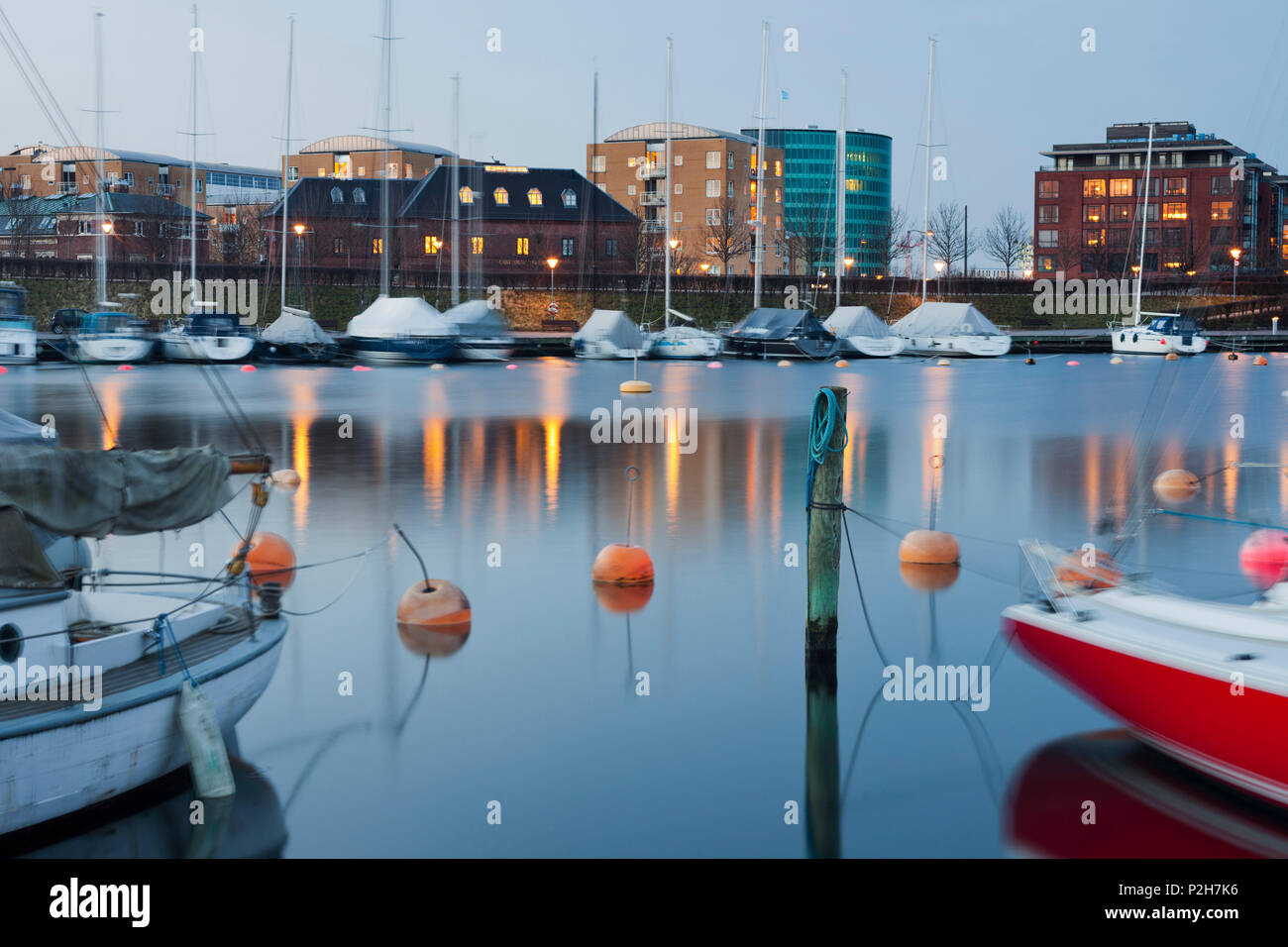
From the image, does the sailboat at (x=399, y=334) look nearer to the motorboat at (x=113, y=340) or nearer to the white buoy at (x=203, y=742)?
the motorboat at (x=113, y=340)

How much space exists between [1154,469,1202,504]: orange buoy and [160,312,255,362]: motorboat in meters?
54.7

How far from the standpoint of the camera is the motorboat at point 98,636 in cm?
1144

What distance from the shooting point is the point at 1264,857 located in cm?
1175

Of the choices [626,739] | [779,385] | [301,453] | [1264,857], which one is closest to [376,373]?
[779,385]

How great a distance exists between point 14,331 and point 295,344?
1723cm

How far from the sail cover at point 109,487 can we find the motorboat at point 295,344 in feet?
216

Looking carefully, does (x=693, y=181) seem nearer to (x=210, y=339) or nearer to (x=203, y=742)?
(x=210, y=339)

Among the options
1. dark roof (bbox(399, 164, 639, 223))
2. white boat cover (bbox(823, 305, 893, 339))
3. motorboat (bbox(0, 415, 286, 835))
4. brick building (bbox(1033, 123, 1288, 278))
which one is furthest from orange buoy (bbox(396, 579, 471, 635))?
brick building (bbox(1033, 123, 1288, 278))

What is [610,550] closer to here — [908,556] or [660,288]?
[908,556]

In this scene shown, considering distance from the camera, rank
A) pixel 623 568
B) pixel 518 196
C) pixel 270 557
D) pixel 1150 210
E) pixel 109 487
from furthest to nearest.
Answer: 1. pixel 1150 210
2. pixel 518 196
3. pixel 623 568
4. pixel 270 557
5. pixel 109 487

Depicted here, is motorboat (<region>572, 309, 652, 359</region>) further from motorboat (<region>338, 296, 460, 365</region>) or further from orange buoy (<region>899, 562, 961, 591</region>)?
orange buoy (<region>899, 562, 961, 591</region>)

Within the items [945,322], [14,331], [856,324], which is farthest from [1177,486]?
[945,322]

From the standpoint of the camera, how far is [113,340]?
74.1 m

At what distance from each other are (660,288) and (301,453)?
7303 centimetres
